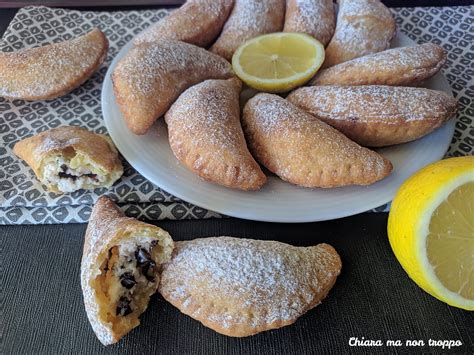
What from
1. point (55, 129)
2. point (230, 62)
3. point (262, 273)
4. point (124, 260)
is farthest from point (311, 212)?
point (55, 129)

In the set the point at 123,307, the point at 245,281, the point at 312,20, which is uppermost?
the point at 312,20

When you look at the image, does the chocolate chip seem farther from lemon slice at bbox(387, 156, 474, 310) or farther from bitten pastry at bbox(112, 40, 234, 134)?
lemon slice at bbox(387, 156, 474, 310)

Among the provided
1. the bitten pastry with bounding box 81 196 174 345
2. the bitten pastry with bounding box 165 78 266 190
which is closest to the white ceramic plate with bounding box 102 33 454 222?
the bitten pastry with bounding box 165 78 266 190

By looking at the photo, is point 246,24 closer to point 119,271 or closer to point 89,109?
point 89,109

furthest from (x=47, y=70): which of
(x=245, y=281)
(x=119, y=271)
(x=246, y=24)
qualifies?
(x=245, y=281)

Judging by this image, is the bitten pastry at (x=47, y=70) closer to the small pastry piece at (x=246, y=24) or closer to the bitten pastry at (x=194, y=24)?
the bitten pastry at (x=194, y=24)

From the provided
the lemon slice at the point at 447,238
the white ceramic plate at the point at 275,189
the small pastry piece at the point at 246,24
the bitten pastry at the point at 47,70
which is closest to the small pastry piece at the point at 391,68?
the white ceramic plate at the point at 275,189

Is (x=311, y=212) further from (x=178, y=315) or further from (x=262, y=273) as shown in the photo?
(x=178, y=315)
